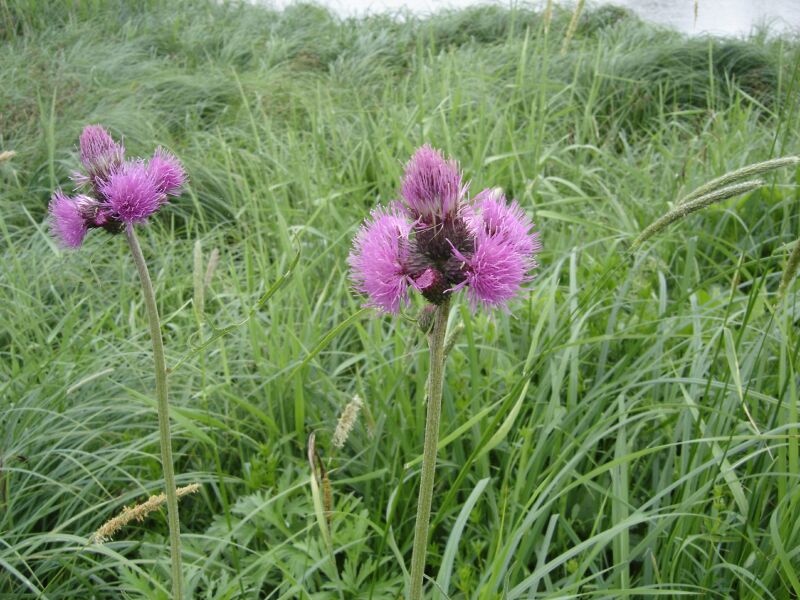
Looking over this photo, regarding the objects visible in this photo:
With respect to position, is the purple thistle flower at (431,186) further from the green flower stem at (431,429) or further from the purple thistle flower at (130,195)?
the purple thistle flower at (130,195)

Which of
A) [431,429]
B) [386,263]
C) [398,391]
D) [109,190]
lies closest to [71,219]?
[109,190]

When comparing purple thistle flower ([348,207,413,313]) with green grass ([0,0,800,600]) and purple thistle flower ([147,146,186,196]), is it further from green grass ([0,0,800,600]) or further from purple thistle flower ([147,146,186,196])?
purple thistle flower ([147,146,186,196])

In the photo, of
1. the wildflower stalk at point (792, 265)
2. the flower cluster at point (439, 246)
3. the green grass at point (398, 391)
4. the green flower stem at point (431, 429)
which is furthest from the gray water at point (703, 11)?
the green flower stem at point (431, 429)

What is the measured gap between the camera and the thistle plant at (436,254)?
106 cm

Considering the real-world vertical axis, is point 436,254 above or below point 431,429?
above

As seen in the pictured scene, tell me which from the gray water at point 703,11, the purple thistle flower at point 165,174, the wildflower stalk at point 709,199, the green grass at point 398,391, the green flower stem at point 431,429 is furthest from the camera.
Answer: the gray water at point 703,11

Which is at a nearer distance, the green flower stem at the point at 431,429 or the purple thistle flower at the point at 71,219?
the green flower stem at the point at 431,429

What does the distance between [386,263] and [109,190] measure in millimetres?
600

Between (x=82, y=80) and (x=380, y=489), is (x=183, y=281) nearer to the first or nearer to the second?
(x=380, y=489)

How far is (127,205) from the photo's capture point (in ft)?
4.58

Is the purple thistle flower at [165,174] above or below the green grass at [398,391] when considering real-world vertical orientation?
above

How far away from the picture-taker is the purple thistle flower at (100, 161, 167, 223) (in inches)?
54.5

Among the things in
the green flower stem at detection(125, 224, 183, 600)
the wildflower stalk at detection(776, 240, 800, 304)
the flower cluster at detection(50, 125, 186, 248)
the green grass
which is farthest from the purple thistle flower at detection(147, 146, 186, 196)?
the wildflower stalk at detection(776, 240, 800, 304)

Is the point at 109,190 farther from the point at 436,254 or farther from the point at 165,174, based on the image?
the point at 436,254
